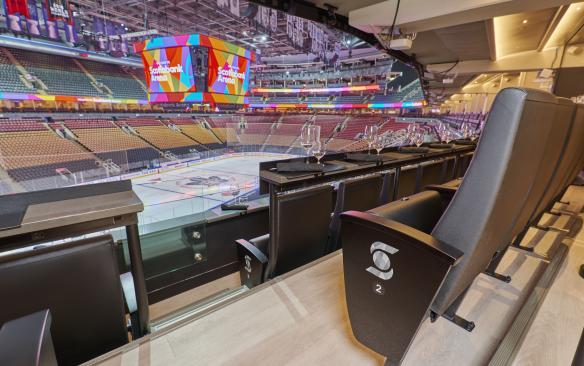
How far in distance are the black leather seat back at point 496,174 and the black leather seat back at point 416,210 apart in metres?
0.24

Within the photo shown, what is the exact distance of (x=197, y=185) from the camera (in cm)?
862

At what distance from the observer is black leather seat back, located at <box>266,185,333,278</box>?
49.2 inches

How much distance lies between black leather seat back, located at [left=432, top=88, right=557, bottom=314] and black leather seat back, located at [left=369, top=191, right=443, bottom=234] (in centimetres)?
24

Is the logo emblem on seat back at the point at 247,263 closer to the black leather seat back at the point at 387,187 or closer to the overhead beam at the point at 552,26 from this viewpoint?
the black leather seat back at the point at 387,187

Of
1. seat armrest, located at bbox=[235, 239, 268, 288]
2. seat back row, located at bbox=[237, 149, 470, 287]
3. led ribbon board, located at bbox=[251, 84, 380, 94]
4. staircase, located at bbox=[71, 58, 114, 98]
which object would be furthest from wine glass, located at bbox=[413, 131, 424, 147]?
led ribbon board, located at bbox=[251, 84, 380, 94]

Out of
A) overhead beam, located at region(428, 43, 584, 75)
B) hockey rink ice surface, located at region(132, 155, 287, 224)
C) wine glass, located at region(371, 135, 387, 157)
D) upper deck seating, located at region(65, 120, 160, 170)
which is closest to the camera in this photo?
wine glass, located at region(371, 135, 387, 157)

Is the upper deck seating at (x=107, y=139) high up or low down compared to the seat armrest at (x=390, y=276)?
down

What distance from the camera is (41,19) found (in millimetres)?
4734

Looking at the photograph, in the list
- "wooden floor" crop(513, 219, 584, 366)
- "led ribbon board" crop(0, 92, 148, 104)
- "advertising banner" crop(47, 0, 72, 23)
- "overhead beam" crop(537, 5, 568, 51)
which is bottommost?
"wooden floor" crop(513, 219, 584, 366)

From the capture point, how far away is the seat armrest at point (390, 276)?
700 millimetres

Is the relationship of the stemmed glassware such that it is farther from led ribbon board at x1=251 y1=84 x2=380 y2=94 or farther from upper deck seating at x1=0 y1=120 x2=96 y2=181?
led ribbon board at x1=251 y1=84 x2=380 y2=94

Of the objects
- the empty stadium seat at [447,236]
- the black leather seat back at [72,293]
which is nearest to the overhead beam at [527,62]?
the empty stadium seat at [447,236]

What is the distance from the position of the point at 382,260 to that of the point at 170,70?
7604mm

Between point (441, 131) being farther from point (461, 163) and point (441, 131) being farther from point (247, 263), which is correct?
point (247, 263)
